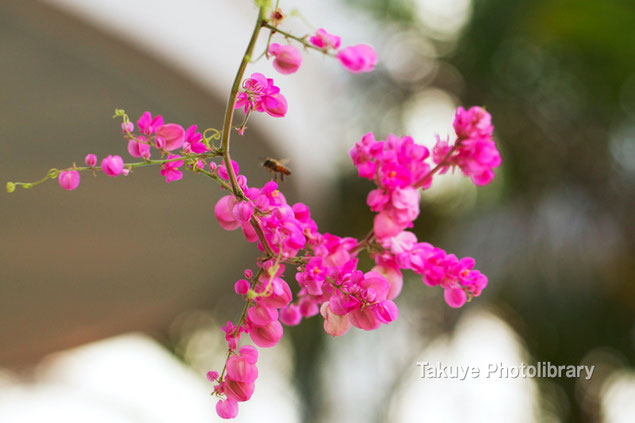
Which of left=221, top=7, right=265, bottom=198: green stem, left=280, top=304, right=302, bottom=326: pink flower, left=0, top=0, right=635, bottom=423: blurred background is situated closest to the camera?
left=221, top=7, right=265, bottom=198: green stem

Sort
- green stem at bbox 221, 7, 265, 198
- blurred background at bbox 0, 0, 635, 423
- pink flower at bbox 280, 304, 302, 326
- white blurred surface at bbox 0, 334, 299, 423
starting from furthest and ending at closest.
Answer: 1. white blurred surface at bbox 0, 334, 299, 423
2. blurred background at bbox 0, 0, 635, 423
3. pink flower at bbox 280, 304, 302, 326
4. green stem at bbox 221, 7, 265, 198

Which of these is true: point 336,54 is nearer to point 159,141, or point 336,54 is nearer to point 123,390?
point 159,141

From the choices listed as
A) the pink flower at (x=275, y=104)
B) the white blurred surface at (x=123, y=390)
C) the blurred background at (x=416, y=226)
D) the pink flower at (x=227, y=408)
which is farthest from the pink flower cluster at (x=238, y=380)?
the white blurred surface at (x=123, y=390)

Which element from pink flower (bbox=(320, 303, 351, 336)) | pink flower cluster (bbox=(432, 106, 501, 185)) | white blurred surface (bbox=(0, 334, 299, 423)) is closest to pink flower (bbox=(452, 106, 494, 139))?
pink flower cluster (bbox=(432, 106, 501, 185))

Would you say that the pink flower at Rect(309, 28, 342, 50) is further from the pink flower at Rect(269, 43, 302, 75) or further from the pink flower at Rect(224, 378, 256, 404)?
the pink flower at Rect(224, 378, 256, 404)

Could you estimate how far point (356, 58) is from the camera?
0.77ft

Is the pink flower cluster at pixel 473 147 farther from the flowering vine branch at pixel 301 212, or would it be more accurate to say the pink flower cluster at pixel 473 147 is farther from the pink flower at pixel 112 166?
the pink flower at pixel 112 166

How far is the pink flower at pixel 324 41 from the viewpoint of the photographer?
239 mm

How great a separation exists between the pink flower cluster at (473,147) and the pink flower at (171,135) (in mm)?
128

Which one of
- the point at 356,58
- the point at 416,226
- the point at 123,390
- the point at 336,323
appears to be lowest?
the point at 123,390

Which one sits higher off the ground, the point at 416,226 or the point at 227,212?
the point at 227,212

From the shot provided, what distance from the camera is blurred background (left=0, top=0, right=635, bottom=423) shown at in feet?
4.80

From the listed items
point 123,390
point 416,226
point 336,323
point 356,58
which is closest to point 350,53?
point 356,58

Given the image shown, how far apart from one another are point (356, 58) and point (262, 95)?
5 cm
